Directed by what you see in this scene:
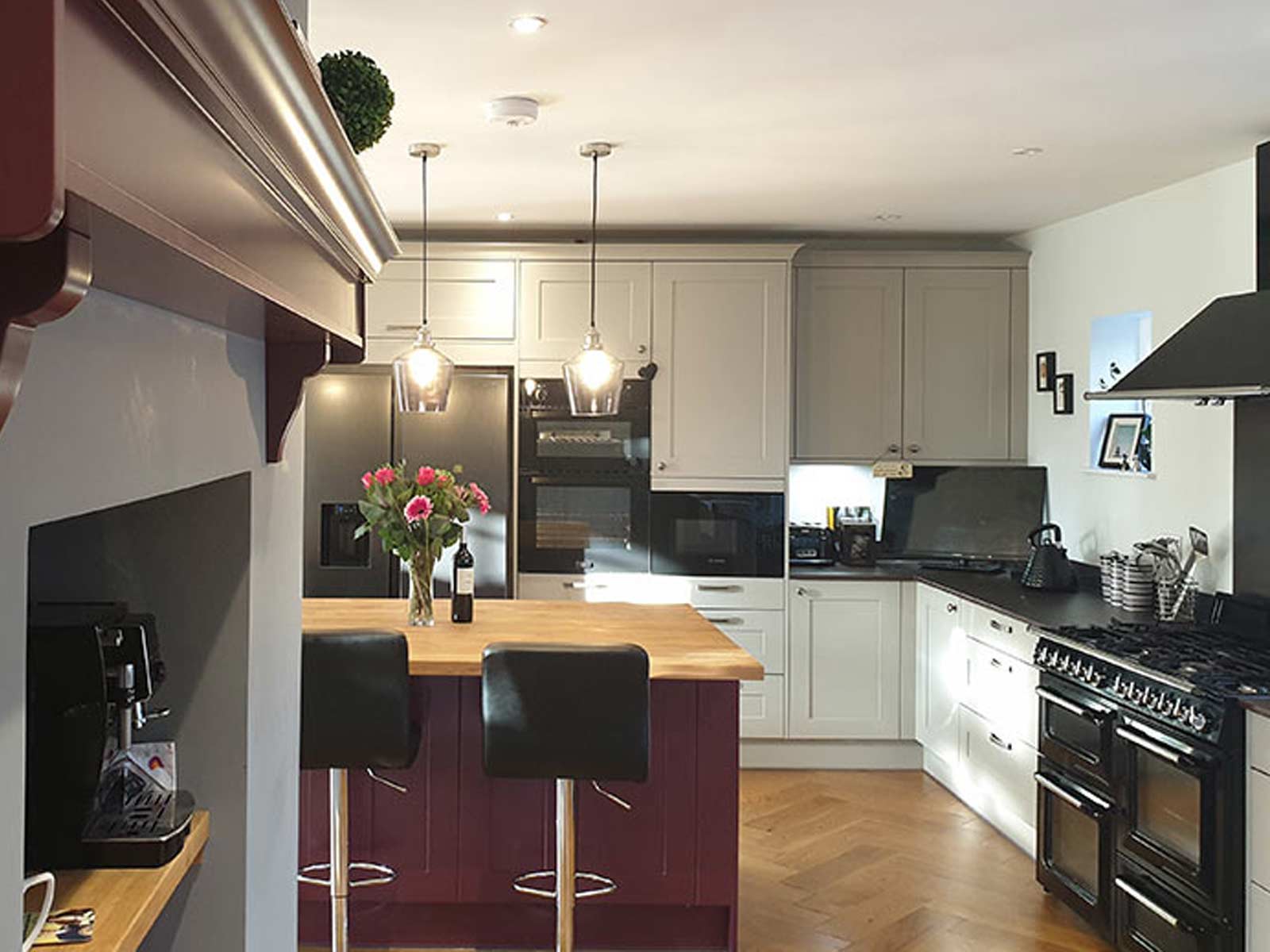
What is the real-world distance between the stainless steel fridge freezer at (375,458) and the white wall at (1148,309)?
2.50m

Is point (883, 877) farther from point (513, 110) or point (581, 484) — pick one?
point (513, 110)

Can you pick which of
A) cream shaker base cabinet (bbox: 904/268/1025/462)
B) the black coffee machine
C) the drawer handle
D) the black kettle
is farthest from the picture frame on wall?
the black coffee machine

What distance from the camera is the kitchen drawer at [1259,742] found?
3.02 meters

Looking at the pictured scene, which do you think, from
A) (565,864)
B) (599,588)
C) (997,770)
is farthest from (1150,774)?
(599,588)

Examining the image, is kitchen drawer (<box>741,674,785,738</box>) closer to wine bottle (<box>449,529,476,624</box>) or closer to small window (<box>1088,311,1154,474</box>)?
small window (<box>1088,311,1154,474</box>)

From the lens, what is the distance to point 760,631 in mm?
5777

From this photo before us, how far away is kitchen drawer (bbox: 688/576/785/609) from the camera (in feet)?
18.9

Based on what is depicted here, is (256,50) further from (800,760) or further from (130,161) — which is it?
(800,760)

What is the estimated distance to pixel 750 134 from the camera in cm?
391

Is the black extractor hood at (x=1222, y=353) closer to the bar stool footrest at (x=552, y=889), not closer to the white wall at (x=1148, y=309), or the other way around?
the white wall at (x=1148, y=309)

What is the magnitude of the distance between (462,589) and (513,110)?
1.56 meters

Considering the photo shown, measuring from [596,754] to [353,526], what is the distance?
8.64 feet

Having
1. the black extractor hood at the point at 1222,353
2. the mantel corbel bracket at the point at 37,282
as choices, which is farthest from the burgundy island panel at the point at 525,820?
the mantel corbel bracket at the point at 37,282

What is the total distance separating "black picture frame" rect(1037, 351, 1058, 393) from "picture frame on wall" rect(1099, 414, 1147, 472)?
0.48 metres
